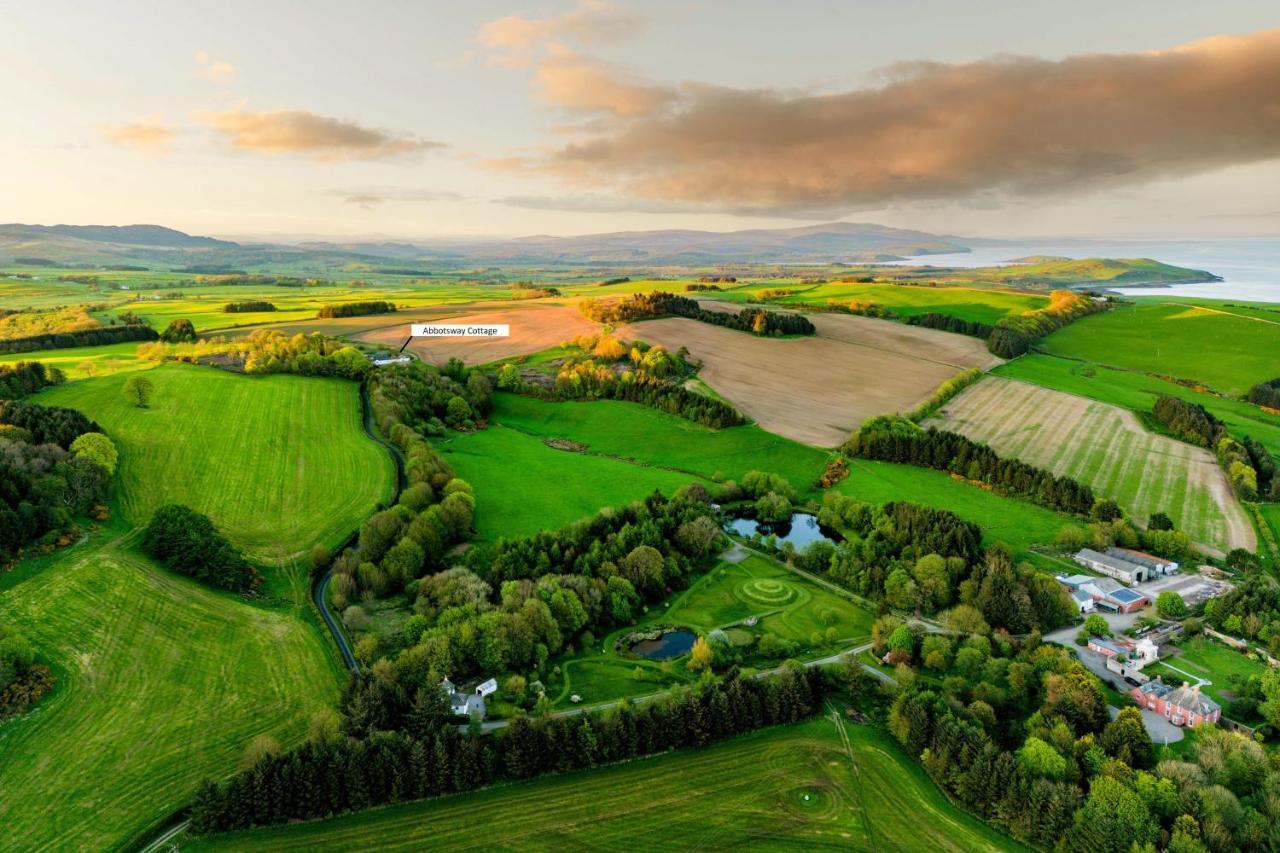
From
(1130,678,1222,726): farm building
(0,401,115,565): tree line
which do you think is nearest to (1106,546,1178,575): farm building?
(1130,678,1222,726): farm building

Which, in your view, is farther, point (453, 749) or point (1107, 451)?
point (1107, 451)

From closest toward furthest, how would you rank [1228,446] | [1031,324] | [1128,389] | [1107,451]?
[1228,446], [1107,451], [1128,389], [1031,324]

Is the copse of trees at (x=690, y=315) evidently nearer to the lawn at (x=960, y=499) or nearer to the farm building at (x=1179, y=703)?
the lawn at (x=960, y=499)

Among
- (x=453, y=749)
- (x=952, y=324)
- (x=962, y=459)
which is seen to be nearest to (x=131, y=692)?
(x=453, y=749)

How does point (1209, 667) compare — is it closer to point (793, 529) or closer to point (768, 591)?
point (768, 591)

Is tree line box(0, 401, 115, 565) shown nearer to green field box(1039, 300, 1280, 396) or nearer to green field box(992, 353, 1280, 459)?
green field box(992, 353, 1280, 459)

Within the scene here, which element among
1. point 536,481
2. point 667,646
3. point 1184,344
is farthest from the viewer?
point 1184,344

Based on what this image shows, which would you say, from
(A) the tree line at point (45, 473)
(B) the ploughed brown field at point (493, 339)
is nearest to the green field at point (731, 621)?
(A) the tree line at point (45, 473)
